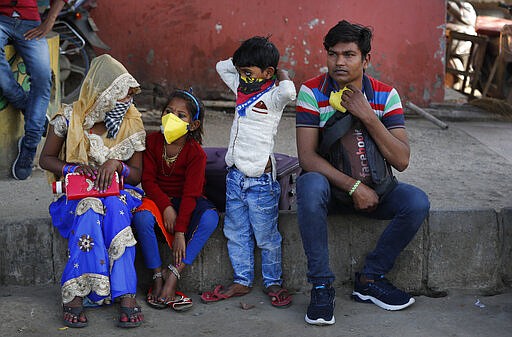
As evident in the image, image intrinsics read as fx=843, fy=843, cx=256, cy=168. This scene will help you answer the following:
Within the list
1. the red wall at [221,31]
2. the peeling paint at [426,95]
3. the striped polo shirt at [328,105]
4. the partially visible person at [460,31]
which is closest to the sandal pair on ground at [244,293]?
the striped polo shirt at [328,105]

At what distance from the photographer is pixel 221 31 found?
732 cm

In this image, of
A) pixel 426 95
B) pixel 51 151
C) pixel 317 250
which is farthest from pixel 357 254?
pixel 426 95

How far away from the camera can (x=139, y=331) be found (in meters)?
3.75

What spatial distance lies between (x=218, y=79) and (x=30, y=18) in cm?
232

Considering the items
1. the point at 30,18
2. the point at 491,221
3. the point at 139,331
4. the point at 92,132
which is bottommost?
the point at 139,331

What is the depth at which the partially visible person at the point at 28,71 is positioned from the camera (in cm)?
529

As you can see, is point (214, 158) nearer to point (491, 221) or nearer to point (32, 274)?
point (32, 274)

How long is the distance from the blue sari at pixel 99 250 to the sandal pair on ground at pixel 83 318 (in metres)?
0.06

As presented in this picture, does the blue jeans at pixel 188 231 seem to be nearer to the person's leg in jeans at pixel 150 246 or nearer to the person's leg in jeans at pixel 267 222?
the person's leg in jeans at pixel 150 246

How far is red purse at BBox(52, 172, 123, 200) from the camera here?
12.8 feet

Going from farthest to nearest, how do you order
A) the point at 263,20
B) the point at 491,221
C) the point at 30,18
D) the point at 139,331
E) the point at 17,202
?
the point at 263,20 < the point at 30,18 < the point at 17,202 < the point at 491,221 < the point at 139,331

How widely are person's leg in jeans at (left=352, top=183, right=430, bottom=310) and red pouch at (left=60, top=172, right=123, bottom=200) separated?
1.28m

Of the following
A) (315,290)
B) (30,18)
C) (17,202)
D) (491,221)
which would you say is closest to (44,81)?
(30,18)

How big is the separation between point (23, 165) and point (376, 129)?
252 cm
